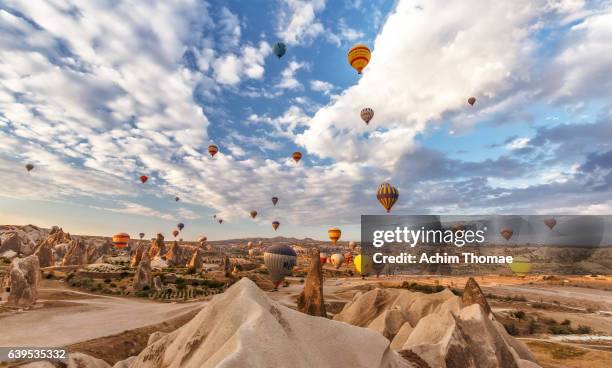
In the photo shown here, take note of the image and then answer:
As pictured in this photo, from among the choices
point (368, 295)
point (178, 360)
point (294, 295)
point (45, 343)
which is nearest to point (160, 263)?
point (294, 295)

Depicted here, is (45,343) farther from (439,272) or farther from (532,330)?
(439,272)

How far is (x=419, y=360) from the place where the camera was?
35.0 ft

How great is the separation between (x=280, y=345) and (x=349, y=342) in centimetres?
260

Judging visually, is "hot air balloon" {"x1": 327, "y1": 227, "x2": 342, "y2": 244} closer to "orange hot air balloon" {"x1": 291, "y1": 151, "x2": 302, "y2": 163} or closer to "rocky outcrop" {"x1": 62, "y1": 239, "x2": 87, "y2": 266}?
"orange hot air balloon" {"x1": 291, "y1": 151, "x2": 302, "y2": 163}

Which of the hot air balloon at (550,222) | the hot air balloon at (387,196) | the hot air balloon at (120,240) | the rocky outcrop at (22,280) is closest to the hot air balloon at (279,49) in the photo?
the hot air balloon at (387,196)

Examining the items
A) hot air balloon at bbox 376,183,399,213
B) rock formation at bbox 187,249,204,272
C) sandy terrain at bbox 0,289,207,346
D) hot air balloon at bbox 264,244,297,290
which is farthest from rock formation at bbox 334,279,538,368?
rock formation at bbox 187,249,204,272

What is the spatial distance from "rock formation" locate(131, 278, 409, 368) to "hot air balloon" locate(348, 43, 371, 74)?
49281 millimetres

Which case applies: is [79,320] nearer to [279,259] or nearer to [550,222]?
[279,259]

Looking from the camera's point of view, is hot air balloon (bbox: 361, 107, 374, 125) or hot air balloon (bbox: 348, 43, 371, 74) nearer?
hot air balloon (bbox: 348, 43, 371, 74)

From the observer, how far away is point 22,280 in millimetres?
39875

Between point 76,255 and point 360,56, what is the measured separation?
312 ft

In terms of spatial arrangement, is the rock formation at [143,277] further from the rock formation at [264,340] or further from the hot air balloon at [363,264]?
the rock formation at [264,340]

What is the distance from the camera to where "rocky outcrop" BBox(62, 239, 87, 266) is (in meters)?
91.5

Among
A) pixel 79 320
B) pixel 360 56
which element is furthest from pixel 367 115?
pixel 79 320
